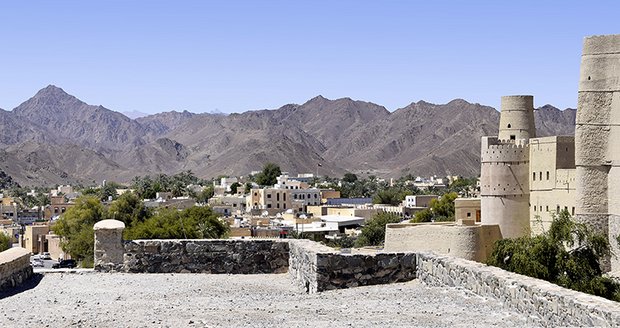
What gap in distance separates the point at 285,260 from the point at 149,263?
A: 1.49m

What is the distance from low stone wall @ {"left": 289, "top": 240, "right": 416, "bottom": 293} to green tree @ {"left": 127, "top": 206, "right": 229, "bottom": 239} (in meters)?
26.1

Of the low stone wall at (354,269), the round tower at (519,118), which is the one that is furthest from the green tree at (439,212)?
the low stone wall at (354,269)

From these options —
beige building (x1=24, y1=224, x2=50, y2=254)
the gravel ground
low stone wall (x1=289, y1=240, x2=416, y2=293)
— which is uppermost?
low stone wall (x1=289, y1=240, x2=416, y2=293)

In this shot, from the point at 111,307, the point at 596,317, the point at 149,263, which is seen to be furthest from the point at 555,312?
the point at 149,263

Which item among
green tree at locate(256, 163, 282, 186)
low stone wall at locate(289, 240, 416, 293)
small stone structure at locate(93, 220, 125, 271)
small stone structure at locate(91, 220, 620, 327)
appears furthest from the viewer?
green tree at locate(256, 163, 282, 186)

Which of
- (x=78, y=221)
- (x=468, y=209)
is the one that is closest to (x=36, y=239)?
(x=78, y=221)

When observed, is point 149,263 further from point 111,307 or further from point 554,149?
point 554,149

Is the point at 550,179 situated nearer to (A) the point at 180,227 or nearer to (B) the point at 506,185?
(B) the point at 506,185

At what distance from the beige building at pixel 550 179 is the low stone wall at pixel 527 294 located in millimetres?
30330

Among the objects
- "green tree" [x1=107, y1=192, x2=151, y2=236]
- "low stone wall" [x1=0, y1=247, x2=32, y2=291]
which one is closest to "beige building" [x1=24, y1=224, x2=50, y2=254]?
"green tree" [x1=107, y1=192, x2=151, y2=236]

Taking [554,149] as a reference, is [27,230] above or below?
below

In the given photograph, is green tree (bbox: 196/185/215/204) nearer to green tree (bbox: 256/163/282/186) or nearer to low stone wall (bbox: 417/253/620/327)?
green tree (bbox: 256/163/282/186)

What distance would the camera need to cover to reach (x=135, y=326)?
7496mm

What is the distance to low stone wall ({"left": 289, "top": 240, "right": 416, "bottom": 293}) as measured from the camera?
9.89 metres
